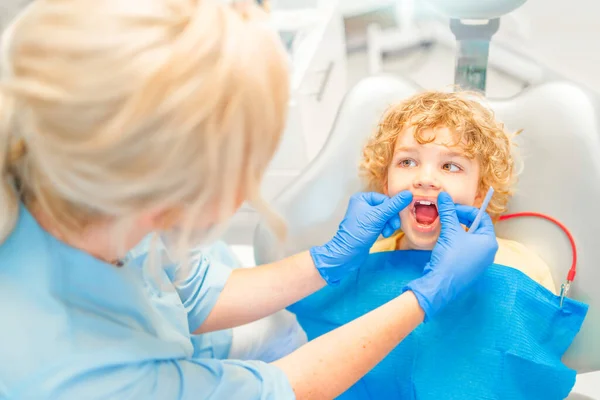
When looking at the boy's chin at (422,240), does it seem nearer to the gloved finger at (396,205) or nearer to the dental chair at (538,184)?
the gloved finger at (396,205)

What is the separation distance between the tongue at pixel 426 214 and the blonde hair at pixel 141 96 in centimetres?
61

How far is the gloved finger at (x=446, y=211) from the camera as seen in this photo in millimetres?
1093

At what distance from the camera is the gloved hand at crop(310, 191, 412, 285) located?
1.15 m

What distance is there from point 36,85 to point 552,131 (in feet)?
3.49

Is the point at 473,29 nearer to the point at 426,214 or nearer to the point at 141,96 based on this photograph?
the point at 426,214

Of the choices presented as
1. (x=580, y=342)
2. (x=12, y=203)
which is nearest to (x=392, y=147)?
(x=580, y=342)

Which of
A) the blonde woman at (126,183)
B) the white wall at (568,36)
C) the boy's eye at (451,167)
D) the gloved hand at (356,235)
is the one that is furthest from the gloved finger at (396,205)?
the white wall at (568,36)

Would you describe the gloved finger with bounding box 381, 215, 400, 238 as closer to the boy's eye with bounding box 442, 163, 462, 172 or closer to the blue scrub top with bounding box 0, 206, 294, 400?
the boy's eye with bounding box 442, 163, 462, 172

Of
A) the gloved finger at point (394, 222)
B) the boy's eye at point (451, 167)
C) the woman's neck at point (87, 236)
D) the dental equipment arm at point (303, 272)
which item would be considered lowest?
the dental equipment arm at point (303, 272)

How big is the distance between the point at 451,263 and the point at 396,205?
0.57 feet

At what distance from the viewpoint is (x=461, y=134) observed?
1168 millimetres

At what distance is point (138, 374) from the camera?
753 millimetres

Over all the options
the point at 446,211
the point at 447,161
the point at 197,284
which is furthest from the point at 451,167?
the point at 197,284

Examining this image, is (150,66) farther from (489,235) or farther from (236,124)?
(489,235)
